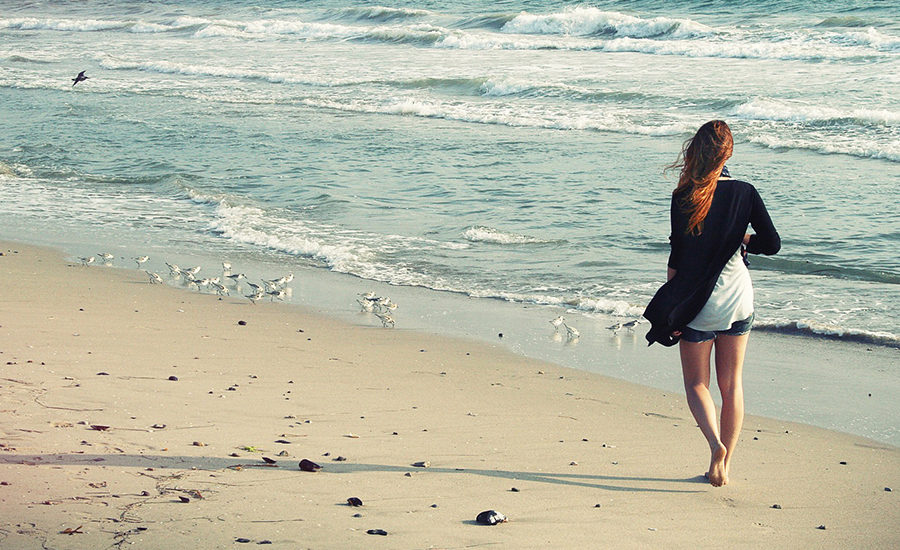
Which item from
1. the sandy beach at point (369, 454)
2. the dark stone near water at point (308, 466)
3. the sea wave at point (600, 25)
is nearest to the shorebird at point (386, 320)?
the sandy beach at point (369, 454)

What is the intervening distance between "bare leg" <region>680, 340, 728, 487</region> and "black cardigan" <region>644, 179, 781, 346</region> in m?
0.15

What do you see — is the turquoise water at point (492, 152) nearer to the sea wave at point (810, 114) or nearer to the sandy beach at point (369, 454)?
the sea wave at point (810, 114)

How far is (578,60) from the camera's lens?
1016 inches

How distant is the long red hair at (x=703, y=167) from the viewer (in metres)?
3.86

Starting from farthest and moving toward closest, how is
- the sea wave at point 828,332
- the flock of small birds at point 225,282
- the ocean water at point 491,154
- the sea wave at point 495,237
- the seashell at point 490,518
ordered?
1. the sea wave at point 495,237
2. the ocean water at point 491,154
3. the flock of small birds at point 225,282
4. the sea wave at point 828,332
5. the seashell at point 490,518

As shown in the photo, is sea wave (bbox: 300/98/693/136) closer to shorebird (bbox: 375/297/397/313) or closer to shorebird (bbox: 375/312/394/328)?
shorebird (bbox: 375/297/397/313)

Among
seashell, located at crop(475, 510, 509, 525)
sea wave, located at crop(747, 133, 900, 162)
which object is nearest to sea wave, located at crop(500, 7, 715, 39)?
sea wave, located at crop(747, 133, 900, 162)

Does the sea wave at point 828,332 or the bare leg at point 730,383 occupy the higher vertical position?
the bare leg at point 730,383

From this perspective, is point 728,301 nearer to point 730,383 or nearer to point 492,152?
point 730,383

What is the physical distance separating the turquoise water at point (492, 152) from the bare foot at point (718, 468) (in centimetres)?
322

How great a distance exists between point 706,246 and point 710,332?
0.39 meters

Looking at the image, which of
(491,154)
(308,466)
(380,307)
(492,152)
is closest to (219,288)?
(380,307)

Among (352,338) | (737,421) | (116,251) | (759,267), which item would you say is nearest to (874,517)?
(737,421)

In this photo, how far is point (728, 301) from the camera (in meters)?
3.99
